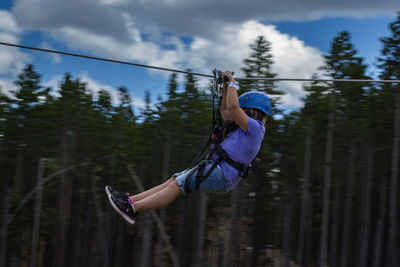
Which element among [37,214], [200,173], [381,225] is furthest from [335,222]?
[37,214]

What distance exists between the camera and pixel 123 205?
2.84 m

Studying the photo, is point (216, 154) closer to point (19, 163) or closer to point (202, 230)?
point (202, 230)

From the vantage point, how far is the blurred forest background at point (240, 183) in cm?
414

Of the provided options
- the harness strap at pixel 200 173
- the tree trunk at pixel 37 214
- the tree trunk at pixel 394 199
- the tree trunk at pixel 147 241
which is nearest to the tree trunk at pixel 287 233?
the tree trunk at pixel 394 199

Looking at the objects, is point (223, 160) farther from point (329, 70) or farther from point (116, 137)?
point (329, 70)

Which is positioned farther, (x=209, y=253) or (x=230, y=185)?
(x=209, y=253)

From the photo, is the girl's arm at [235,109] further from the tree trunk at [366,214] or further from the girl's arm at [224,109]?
the tree trunk at [366,214]

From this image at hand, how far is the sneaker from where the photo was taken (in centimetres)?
282

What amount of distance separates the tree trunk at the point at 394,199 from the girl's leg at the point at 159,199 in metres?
2.34

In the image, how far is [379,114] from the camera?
4.18 meters

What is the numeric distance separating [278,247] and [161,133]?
161 cm

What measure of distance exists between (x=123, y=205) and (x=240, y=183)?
1645 mm

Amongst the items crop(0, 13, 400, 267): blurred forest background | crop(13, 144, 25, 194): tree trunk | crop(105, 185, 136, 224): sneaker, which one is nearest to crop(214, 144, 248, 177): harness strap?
crop(105, 185, 136, 224): sneaker

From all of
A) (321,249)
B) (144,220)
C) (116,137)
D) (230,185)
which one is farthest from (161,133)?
(321,249)
